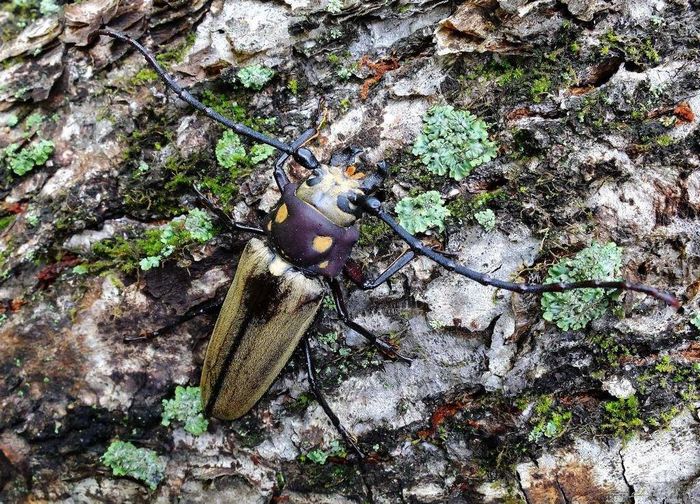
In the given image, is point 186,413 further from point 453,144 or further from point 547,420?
point 453,144

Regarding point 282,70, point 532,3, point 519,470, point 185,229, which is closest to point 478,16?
point 532,3

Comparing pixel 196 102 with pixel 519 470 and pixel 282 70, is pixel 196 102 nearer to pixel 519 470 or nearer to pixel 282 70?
pixel 282 70

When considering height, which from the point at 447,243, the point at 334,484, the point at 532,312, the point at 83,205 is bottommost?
the point at 334,484

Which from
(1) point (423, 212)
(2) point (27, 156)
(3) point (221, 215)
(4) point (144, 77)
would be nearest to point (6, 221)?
(2) point (27, 156)

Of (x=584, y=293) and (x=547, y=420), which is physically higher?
(x=584, y=293)

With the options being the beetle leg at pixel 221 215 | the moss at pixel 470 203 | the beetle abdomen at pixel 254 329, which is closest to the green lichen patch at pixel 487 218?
the moss at pixel 470 203
